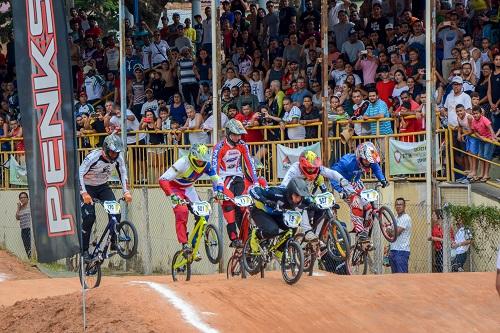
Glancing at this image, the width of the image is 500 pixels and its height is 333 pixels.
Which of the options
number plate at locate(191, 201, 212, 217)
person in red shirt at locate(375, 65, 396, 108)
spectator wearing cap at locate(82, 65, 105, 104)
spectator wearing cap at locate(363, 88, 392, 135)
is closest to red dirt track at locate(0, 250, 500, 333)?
number plate at locate(191, 201, 212, 217)

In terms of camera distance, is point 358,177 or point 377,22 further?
point 377,22

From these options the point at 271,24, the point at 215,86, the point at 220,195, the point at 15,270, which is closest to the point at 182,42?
the point at 271,24

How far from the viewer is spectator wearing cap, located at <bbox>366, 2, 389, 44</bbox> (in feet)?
81.6

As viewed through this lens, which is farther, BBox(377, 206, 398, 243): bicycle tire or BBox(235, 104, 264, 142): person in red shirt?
BBox(235, 104, 264, 142): person in red shirt

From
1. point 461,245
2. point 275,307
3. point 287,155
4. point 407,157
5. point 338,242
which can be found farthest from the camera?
point 287,155

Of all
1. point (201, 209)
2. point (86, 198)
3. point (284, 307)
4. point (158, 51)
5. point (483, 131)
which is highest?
point (158, 51)

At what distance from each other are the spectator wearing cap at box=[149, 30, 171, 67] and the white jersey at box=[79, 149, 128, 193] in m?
10.2

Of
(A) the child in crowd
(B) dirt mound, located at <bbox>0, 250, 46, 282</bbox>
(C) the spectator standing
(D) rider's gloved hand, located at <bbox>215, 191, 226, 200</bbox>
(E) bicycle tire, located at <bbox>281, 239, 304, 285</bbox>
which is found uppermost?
(A) the child in crowd

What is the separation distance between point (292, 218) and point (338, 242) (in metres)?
0.97

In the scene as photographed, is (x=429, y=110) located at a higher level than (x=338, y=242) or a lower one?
higher

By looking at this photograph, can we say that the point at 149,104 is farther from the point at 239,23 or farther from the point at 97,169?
the point at 97,169

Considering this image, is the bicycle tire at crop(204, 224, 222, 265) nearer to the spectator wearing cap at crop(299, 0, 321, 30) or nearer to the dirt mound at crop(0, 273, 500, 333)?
the dirt mound at crop(0, 273, 500, 333)

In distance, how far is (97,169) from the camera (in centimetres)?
1908

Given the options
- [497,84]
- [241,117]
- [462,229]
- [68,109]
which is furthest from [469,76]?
[68,109]
